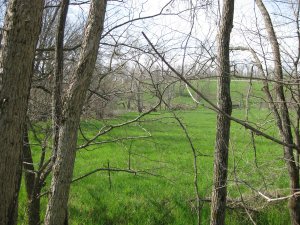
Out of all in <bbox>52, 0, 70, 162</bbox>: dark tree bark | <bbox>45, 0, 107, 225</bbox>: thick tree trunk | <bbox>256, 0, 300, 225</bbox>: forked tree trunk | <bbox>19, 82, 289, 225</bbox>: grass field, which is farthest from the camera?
<bbox>19, 82, 289, 225</bbox>: grass field

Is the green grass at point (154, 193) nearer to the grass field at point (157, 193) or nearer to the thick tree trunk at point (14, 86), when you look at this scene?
the grass field at point (157, 193)

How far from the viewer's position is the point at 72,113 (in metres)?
3.07

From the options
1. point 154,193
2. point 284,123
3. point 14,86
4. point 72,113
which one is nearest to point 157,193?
point 154,193

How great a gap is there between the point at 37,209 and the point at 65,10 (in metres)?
2.82

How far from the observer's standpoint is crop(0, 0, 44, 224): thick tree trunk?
7.26ft

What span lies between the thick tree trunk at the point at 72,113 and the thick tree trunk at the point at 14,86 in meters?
0.78

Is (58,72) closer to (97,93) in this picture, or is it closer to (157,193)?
(97,93)

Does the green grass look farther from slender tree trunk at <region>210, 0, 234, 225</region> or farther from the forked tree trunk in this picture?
slender tree trunk at <region>210, 0, 234, 225</region>

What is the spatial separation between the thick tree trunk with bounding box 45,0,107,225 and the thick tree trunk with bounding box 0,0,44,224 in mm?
783

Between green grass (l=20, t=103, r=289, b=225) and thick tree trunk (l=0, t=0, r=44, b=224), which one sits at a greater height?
thick tree trunk (l=0, t=0, r=44, b=224)

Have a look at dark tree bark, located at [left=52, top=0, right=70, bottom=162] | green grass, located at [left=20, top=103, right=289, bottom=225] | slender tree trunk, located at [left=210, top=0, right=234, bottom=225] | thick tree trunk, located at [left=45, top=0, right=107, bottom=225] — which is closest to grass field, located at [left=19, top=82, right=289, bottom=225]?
green grass, located at [left=20, top=103, right=289, bottom=225]

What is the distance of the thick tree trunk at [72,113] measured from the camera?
3.06 meters

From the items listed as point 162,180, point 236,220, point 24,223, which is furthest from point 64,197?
point 162,180

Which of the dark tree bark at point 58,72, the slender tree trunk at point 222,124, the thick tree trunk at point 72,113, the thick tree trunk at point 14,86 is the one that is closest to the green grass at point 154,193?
the slender tree trunk at point 222,124
